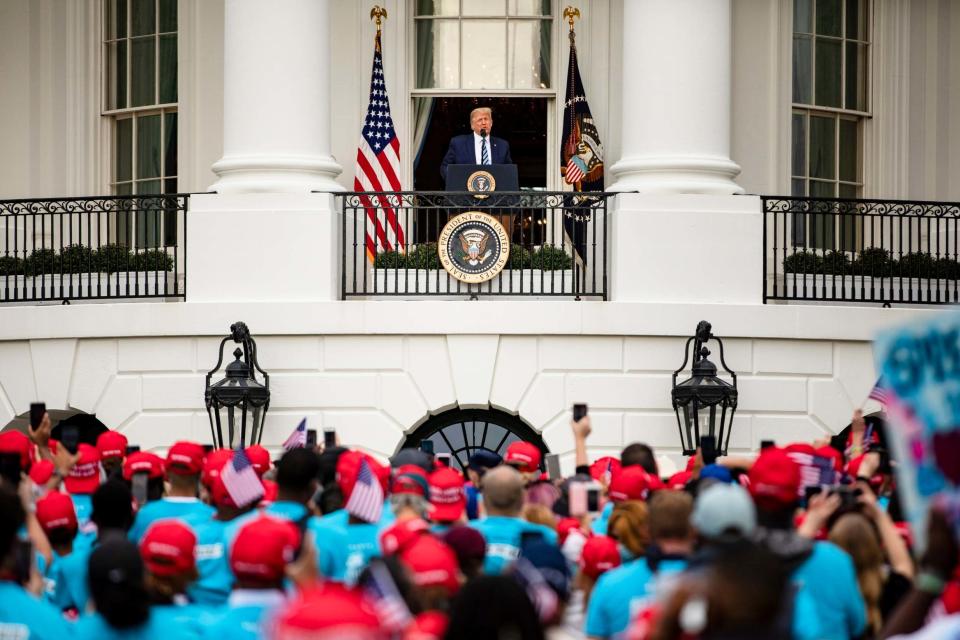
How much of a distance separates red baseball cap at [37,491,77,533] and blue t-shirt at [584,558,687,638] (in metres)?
3.37

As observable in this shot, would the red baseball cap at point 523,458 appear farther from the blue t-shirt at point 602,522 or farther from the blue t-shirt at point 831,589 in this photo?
the blue t-shirt at point 831,589

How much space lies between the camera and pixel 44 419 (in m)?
13.3

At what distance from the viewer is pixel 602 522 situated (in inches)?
400

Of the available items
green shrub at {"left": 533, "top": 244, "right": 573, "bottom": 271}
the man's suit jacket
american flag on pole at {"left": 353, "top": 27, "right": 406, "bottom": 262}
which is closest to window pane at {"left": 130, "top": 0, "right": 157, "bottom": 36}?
american flag on pole at {"left": 353, "top": 27, "right": 406, "bottom": 262}

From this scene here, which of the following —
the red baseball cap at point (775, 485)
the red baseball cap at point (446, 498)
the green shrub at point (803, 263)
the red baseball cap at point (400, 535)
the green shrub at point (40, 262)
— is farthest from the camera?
the green shrub at point (40, 262)

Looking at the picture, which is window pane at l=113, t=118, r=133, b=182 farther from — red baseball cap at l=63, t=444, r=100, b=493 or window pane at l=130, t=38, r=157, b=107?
red baseball cap at l=63, t=444, r=100, b=493

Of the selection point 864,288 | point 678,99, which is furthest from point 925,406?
point 864,288

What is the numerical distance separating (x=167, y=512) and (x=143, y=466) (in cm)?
120

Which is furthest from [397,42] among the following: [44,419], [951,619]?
[951,619]

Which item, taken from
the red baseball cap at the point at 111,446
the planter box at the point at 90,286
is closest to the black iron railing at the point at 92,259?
the planter box at the point at 90,286

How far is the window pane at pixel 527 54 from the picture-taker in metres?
20.9

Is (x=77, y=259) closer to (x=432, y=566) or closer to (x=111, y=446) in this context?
(x=111, y=446)

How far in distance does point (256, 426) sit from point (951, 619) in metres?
12.4

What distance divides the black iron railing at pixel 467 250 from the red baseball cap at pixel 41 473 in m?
6.87
